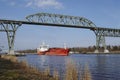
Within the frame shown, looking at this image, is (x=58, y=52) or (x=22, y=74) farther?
(x=58, y=52)

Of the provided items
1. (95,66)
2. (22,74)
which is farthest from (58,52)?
(22,74)

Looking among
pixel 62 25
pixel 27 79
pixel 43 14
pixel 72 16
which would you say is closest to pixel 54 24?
pixel 62 25

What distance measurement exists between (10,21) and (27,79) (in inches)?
3338

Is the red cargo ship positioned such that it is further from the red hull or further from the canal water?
the canal water

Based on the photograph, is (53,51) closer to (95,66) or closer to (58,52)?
(58,52)

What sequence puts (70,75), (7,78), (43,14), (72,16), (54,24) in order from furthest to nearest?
1. (72,16)
2. (43,14)
3. (54,24)
4. (7,78)
5. (70,75)

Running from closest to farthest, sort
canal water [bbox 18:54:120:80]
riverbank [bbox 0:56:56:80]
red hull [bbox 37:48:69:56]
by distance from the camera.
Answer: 1. riverbank [bbox 0:56:56:80]
2. canal water [bbox 18:54:120:80]
3. red hull [bbox 37:48:69:56]

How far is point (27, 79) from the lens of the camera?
21.6 m

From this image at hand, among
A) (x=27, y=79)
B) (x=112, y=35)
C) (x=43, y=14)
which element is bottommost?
(x=27, y=79)

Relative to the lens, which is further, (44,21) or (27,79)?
(44,21)

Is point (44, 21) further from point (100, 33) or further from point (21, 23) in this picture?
point (100, 33)

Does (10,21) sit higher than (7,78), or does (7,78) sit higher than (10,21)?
(10,21)

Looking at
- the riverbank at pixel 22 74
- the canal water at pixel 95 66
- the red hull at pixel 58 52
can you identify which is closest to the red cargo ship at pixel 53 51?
the red hull at pixel 58 52

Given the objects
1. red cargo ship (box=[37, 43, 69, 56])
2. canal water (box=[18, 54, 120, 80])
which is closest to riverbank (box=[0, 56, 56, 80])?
canal water (box=[18, 54, 120, 80])
